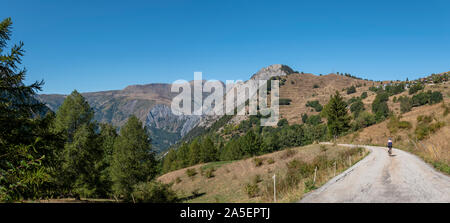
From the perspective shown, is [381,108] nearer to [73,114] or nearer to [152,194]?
[152,194]

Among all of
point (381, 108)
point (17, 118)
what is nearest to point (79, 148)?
point (17, 118)

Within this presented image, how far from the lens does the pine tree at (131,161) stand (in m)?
29.9

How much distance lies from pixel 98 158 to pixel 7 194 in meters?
30.0

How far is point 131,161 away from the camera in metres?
30.6

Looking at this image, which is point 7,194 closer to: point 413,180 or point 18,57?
point 18,57

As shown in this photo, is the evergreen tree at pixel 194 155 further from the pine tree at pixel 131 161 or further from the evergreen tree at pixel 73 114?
the evergreen tree at pixel 73 114

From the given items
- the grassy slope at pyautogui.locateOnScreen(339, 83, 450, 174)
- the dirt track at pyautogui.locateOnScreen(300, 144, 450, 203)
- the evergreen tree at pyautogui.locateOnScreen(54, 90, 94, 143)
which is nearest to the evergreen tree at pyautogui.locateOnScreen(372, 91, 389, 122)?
the grassy slope at pyautogui.locateOnScreen(339, 83, 450, 174)

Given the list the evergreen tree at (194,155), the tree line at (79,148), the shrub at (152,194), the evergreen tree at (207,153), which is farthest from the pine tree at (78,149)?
the evergreen tree at (207,153)

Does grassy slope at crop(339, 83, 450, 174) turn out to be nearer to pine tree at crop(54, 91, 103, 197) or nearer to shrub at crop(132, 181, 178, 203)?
shrub at crop(132, 181, 178, 203)

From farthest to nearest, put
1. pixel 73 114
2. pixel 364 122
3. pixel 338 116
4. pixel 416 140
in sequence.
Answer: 1. pixel 364 122
2. pixel 338 116
3. pixel 416 140
4. pixel 73 114

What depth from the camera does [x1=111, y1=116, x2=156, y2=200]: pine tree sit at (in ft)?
98.0

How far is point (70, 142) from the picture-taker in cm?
2733

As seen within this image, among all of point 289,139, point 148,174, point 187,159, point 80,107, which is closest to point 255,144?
point 187,159
